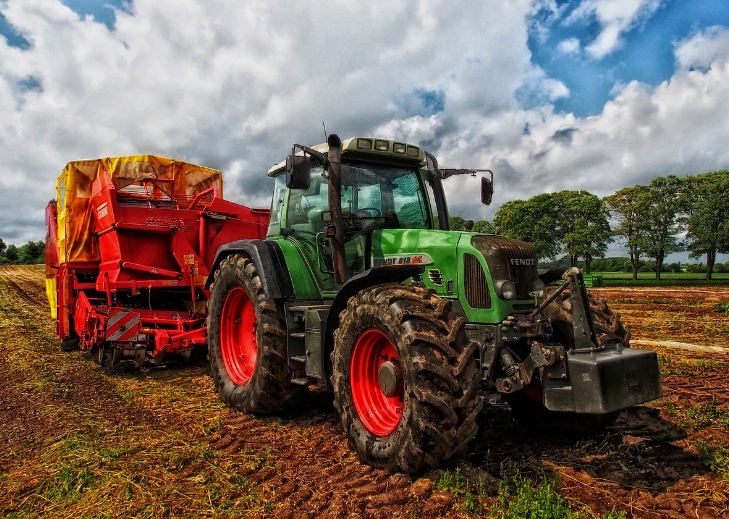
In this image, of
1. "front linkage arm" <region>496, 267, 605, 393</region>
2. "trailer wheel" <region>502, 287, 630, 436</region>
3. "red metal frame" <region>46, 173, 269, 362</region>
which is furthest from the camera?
"red metal frame" <region>46, 173, 269, 362</region>

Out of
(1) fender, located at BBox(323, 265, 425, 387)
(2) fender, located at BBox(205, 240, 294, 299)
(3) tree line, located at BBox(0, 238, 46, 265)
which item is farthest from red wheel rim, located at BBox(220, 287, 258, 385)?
(3) tree line, located at BBox(0, 238, 46, 265)

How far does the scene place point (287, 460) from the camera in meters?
4.28

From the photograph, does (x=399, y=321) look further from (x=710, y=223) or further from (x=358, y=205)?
(x=710, y=223)

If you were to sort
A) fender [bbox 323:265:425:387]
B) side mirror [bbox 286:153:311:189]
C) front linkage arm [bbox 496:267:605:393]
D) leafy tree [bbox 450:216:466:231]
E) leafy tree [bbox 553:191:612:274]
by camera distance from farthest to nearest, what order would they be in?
leafy tree [bbox 553:191:612:274], leafy tree [bbox 450:216:466:231], side mirror [bbox 286:153:311:189], fender [bbox 323:265:425:387], front linkage arm [bbox 496:267:605:393]

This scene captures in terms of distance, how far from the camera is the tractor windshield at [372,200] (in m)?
5.34

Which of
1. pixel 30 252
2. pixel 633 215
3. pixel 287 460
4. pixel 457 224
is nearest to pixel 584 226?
pixel 633 215

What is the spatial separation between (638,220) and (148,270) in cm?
4968

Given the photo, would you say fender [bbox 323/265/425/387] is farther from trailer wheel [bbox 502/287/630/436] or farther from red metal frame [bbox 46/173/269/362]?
red metal frame [bbox 46/173/269/362]

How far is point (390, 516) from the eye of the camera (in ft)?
10.7

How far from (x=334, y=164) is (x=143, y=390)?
12.4ft

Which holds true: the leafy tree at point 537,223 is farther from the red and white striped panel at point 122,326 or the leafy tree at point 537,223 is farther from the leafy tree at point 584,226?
the red and white striped panel at point 122,326

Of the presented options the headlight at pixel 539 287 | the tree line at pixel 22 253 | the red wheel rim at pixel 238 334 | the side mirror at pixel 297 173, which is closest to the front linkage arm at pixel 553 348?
the headlight at pixel 539 287

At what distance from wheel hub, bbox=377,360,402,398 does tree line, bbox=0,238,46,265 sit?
64797 millimetres

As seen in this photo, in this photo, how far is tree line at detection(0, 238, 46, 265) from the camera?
6038cm
